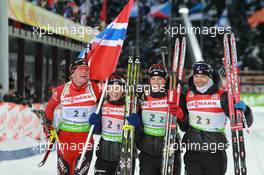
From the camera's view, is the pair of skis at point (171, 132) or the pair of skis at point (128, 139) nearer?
the pair of skis at point (171, 132)

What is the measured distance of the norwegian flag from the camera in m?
7.10

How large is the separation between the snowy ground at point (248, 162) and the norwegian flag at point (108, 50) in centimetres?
204

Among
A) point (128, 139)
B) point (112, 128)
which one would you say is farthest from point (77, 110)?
point (128, 139)

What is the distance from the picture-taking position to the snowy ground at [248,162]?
28.3ft

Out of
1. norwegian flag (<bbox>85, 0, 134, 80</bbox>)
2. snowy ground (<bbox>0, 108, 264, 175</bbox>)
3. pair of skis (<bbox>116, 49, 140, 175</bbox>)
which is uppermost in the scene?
norwegian flag (<bbox>85, 0, 134, 80</bbox>)

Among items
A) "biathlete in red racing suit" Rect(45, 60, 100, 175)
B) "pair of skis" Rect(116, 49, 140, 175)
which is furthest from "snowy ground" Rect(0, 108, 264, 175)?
"pair of skis" Rect(116, 49, 140, 175)

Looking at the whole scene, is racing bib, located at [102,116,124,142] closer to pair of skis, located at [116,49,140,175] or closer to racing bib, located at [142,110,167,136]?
pair of skis, located at [116,49,140,175]

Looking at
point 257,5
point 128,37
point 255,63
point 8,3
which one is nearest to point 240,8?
point 257,5

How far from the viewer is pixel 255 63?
3891 cm

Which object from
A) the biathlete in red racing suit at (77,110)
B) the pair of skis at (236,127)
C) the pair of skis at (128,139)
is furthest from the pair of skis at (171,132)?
the biathlete in red racing suit at (77,110)

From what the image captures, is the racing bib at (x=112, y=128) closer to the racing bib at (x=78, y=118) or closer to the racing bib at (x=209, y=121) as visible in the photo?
the racing bib at (x=78, y=118)

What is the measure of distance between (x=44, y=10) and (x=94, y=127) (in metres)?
12.8

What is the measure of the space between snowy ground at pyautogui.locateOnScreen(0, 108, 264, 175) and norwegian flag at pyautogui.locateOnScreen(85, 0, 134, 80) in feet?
6.68

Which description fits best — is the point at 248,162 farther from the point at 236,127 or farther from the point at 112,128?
the point at 112,128
